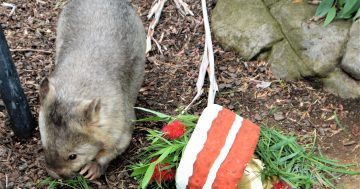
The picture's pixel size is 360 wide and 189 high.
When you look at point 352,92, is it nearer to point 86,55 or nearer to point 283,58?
point 283,58

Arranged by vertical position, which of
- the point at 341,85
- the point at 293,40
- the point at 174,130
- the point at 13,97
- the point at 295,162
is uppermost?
the point at 13,97

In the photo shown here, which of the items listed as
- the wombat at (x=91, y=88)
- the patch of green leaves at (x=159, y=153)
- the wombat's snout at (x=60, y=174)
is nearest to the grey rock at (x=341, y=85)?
the patch of green leaves at (x=159, y=153)

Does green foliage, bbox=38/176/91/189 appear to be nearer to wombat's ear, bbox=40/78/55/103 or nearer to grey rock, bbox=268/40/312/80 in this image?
wombat's ear, bbox=40/78/55/103

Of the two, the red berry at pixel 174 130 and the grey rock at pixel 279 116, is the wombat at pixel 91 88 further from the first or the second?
the grey rock at pixel 279 116

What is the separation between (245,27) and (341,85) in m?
1.19

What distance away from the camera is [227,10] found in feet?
21.7

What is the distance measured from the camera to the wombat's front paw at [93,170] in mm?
4918

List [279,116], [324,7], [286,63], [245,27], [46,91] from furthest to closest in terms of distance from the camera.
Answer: [245,27] < [286,63] < [324,7] < [279,116] < [46,91]

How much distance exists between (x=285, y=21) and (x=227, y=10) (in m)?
0.73

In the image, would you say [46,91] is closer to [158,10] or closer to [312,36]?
[158,10]

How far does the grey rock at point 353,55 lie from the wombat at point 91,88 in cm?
188

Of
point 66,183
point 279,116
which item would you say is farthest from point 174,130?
point 279,116

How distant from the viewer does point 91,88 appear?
193 inches

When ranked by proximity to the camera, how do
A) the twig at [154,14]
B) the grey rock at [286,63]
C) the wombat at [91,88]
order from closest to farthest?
the wombat at [91,88], the grey rock at [286,63], the twig at [154,14]
